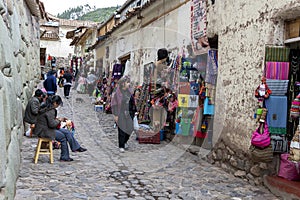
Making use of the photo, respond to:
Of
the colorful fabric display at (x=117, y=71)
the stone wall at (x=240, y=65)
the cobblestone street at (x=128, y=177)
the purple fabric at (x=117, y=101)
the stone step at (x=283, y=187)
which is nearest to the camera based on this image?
the stone step at (x=283, y=187)

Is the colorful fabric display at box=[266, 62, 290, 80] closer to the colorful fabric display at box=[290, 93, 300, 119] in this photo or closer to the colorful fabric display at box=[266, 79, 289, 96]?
the colorful fabric display at box=[266, 79, 289, 96]

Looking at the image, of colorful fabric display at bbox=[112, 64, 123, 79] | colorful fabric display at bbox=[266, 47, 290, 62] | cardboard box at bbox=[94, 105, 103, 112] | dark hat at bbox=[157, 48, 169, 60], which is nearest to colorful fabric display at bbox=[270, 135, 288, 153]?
colorful fabric display at bbox=[266, 47, 290, 62]

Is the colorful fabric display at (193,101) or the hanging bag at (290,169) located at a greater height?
the colorful fabric display at (193,101)

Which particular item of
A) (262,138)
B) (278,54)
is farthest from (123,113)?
(278,54)

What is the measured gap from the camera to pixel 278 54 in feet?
16.7

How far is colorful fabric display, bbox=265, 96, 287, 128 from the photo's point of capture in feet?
16.8

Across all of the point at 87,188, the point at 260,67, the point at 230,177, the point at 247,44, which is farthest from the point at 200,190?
the point at 247,44

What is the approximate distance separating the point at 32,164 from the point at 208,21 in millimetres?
4142

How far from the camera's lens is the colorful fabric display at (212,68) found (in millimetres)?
7074

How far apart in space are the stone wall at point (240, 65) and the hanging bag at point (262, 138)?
1.36 ft

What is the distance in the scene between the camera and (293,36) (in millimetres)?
5070

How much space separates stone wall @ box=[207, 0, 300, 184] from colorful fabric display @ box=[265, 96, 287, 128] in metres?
0.41

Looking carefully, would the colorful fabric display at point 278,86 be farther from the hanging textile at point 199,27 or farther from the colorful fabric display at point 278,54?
the hanging textile at point 199,27

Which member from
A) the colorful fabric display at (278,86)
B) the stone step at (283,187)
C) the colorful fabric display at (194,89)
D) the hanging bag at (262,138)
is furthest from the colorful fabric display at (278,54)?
the colorful fabric display at (194,89)
